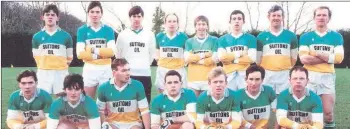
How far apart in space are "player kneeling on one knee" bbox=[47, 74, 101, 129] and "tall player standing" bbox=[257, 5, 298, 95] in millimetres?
1728

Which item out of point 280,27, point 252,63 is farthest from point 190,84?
point 280,27

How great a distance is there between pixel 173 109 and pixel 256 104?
77 cm

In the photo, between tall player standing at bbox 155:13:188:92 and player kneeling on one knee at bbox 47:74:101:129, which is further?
tall player standing at bbox 155:13:188:92

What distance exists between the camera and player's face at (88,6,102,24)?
5051 millimetres

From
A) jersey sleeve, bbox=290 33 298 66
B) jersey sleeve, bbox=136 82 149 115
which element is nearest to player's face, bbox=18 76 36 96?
jersey sleeve, bbox=136 82 149 115

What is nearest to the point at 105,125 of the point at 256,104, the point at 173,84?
the point at 173,84

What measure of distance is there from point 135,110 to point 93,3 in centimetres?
117

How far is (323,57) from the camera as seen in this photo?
15.7 ft

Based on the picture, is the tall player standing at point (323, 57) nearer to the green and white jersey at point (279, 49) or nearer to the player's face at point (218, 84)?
the green and white jersey at point (279, 49)

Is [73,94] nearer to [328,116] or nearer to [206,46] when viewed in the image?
[206,46]

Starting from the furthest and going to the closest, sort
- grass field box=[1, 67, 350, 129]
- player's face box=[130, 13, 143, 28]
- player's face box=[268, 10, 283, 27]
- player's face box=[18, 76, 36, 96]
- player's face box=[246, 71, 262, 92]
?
1. grass field box=[1, 67, 350, 129]
2. player's face box=[130, 13, 143, 28]
3. player's face box=[268, 10, 283, 27]
4. player's face box=[18, 76, 36, 96]
5. player's face box=[246, 71, 262, 92]

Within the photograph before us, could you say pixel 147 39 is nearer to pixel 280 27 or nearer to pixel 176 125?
pixel 176 125

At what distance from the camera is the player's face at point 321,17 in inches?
186

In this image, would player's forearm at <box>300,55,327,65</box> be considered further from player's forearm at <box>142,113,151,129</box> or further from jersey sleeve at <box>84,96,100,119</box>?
jersey sleeve at <box>84,96,100,119</box>
